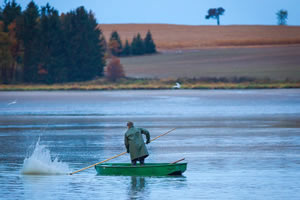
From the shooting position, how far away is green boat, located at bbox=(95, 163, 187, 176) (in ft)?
58.0

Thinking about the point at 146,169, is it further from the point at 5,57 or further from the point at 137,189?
the point at 5,57

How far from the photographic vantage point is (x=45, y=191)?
16328 millimetres

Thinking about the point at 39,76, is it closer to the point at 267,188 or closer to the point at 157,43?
the point at 157,43

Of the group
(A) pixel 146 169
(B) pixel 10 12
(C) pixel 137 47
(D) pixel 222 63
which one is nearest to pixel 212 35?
(C) pixel 137 47

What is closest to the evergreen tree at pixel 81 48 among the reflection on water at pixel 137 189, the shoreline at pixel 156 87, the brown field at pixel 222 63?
the brown field at pixel 222 63

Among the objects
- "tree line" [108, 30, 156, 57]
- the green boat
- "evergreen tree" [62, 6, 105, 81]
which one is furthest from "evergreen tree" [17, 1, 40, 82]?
the green boat

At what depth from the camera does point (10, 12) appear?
105750mm

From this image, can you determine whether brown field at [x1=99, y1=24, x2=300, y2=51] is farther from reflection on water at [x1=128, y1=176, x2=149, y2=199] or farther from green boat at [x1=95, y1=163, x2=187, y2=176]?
reflection on water at [x1=128, y1=176, x2=149, y2=199]

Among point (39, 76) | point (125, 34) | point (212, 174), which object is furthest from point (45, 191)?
point (125, 34)

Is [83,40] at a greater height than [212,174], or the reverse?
[83,40]

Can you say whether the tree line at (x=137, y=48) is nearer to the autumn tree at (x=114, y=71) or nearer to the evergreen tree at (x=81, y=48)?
the evergreen tree at (x=81, y=48)

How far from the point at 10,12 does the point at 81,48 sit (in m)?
15.1

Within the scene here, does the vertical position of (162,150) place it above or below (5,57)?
below

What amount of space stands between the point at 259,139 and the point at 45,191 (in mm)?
13577
